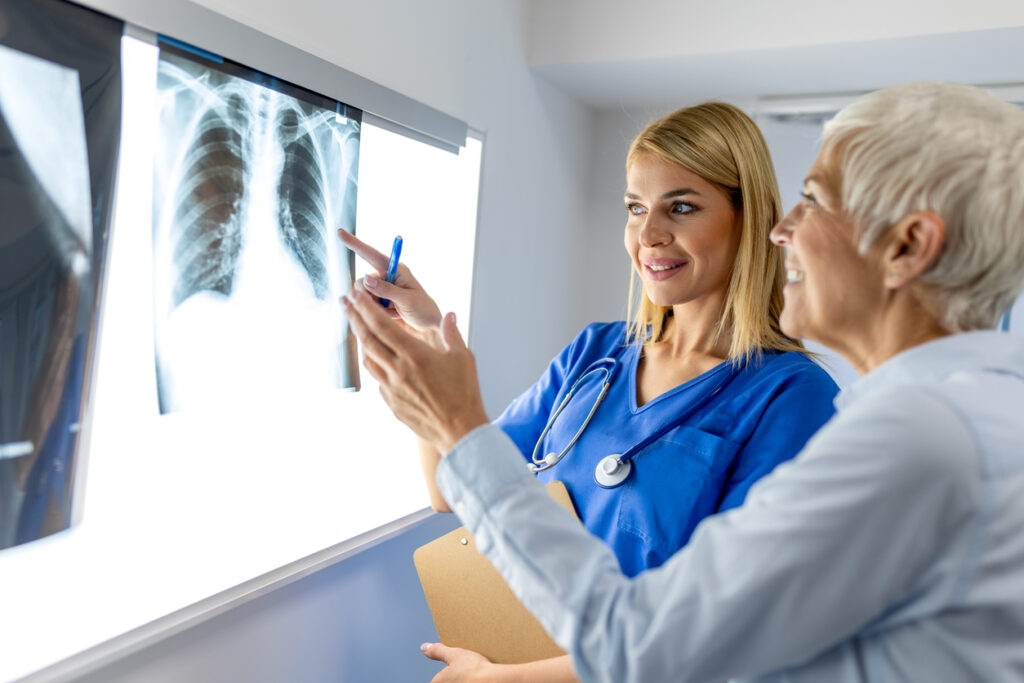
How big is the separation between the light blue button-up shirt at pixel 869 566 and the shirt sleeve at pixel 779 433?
1.46 feet

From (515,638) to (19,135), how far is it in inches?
40.0

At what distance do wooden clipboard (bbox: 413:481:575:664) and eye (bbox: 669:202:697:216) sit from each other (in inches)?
19.0

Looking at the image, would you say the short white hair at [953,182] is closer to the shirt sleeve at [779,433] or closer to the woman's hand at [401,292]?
the shirt sleeve at [779,433]

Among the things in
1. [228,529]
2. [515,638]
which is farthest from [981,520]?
[228,529]

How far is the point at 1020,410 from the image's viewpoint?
58 centimetres

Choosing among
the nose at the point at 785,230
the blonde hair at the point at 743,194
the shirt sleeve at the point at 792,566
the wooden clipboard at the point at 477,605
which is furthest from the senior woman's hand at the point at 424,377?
the blonde hair at the point at 743,194

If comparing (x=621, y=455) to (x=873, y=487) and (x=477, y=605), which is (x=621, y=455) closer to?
(x=477, y=605)

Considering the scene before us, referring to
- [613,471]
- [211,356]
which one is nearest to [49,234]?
[211,356]

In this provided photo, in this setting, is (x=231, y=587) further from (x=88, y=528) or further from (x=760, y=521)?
(x=760, y=521)

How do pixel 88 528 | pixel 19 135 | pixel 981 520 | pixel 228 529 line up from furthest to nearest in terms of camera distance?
pixel 228 529
pixel 88 528
pixel 19 135
pixel 981 520

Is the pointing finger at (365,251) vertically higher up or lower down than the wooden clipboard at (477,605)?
higher up

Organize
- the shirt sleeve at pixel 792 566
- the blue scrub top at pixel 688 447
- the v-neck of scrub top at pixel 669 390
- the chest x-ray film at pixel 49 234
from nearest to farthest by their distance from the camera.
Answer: the shirt sleeve at pixel 792 566, the chest x-ray film at pixel 49 234, the blue scrub top at pixel 688 447, the v-neck of scrub top at pixel 669 390

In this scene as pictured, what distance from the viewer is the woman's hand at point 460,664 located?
4.10ft

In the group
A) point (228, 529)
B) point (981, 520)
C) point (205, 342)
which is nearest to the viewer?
point (981, 520)
